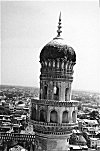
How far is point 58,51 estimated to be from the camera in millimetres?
5918

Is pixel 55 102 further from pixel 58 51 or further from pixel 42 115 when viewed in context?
pixel 58 51

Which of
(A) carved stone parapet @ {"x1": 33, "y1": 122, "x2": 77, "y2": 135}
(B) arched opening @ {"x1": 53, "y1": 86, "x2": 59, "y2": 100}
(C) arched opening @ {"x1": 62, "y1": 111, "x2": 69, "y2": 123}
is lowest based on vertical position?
(A) carved stone parapet @ {"x1": 33, "y1": 122, "x2": 77, "y2": 135}

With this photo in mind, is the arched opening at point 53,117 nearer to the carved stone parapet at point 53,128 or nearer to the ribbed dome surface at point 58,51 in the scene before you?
the carved stone parapet at point 53,128

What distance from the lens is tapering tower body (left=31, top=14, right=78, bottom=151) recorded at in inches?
227

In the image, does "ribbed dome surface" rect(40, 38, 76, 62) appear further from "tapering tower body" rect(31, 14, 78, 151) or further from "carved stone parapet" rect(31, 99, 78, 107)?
"carved stone parapet" rect(31, 99, 78, 107)

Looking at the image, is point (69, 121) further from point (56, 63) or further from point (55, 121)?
point (56, 63)

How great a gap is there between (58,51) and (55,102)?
89cm

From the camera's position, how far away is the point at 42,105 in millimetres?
5793

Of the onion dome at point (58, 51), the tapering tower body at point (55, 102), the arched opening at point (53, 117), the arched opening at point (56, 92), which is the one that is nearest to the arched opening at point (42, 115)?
the tapering tower body at point (55, 102)

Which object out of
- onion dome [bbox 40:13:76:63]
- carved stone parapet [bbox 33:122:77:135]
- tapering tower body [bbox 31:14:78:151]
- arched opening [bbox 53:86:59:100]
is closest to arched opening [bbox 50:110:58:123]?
tapering tower body [bbox 31:14:78:151]

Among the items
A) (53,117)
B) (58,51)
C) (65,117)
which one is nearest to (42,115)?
(53,117)

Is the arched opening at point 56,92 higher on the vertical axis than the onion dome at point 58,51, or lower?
lower

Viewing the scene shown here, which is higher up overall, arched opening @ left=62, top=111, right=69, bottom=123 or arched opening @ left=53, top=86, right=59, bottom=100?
arched opening @ left=53, top=86, right=59, bottom=100

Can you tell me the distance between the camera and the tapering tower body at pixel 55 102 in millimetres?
5773
